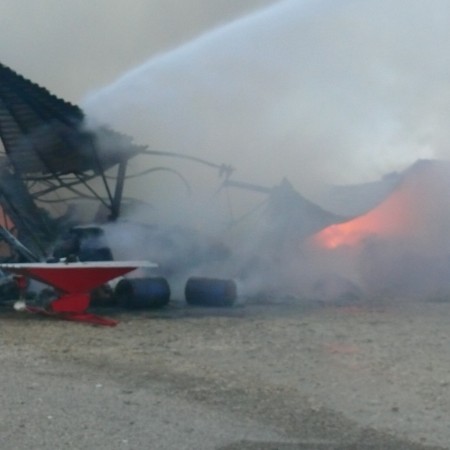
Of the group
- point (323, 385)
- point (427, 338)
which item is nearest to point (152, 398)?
point (323, 385)

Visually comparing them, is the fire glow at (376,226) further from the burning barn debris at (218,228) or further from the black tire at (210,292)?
the black tire at (210,292)

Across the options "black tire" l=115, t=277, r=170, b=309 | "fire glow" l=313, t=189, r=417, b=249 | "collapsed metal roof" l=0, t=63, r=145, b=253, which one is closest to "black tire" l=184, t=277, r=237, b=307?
"black tire" l=115, t=277, r=170, b=309

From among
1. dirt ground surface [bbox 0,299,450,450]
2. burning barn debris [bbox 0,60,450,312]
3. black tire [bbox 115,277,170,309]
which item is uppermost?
burning barn debris [bbox 0,60,450,312]

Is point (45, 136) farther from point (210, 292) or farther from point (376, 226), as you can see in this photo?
point (376, 226)

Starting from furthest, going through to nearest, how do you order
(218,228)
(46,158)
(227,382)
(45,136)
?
1. (46,158)
2. (218,228)
3. (45,136)
4. (227,382)

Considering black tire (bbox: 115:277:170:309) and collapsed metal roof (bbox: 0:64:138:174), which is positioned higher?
collapsed metal roof (bbox: 0:64:138:174)

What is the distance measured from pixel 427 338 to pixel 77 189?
315 inches

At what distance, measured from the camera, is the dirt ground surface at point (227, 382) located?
574 centimetres

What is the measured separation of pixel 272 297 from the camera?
1337cm

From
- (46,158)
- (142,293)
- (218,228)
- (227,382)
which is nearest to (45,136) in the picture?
(46,158)

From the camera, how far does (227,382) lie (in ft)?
23.8

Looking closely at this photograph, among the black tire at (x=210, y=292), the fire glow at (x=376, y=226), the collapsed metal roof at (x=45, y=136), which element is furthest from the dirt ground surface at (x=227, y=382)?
the fire glow at (x=376, y=226)

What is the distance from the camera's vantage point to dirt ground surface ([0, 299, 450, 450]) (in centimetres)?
574

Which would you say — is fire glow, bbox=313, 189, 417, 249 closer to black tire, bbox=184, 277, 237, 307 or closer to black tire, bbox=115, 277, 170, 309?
black tire, bbox=184, 277, 237, 307
